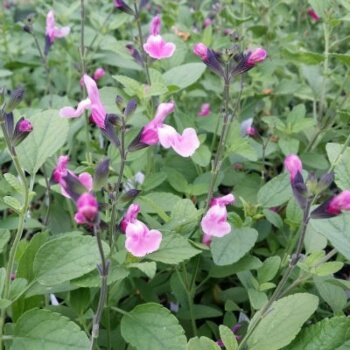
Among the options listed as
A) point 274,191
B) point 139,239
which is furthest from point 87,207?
point 274,191

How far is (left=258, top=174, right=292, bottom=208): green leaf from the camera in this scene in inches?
54.3

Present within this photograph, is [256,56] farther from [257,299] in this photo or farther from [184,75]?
[257,299]

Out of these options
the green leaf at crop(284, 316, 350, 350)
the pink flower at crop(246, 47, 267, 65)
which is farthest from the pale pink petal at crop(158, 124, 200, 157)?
the green leaf at crop(284, 316, 350, 350)

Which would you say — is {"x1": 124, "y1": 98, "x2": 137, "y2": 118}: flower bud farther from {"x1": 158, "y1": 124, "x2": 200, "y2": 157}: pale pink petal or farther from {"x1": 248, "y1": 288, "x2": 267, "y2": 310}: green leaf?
{"x1": 248, "y1": 288, "x2": 267, "y2": 310}: green leaf

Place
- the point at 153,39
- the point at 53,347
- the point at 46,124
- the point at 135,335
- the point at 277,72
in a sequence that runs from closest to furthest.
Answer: the point at 53,347 → the point at 135,335 → the point at 46,124 → the point at 153,39 → the point at 277,72

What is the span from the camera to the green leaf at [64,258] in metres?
1.03

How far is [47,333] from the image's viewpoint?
1.01 m

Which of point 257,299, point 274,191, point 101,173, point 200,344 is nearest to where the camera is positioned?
point 101,173

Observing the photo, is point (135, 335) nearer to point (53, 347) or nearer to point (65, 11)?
point (53, 347)

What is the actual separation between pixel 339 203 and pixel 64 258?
0.53 meters

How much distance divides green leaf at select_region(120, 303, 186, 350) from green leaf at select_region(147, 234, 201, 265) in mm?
107

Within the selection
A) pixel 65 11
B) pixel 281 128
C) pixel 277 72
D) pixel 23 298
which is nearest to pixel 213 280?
pixel 281 128

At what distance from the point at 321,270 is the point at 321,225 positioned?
0.12 m

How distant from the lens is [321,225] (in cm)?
115
